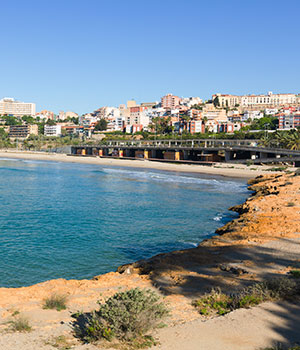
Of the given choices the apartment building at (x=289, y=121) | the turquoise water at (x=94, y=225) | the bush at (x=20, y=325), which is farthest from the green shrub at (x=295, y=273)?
the apartment building at (x=289, y=121)

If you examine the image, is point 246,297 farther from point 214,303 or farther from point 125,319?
point 125,319

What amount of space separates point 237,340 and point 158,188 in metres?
37.9

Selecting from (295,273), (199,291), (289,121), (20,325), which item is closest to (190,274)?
(199,291)

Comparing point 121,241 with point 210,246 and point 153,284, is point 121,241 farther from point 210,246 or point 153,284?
point 153,284

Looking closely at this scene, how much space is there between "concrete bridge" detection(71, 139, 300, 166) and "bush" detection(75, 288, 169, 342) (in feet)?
204

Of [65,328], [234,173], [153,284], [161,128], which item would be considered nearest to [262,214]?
[153,284]

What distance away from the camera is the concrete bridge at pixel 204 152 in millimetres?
69562

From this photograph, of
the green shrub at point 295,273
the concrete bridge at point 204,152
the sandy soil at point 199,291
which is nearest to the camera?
the sandy soil at point 199,291

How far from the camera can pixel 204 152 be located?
302 ft

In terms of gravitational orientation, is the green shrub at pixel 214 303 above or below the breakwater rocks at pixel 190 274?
above

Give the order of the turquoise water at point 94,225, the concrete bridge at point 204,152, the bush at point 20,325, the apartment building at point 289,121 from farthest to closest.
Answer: the apartment building at point 289,121, the concrete bridge at point 204,152, the turquoise water at point 94,225, the bush at point 20,325

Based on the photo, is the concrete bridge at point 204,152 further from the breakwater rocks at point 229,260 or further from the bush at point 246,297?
the bush at point 246,297

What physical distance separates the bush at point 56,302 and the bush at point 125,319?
1.64 m

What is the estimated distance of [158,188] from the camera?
44.7 meters
